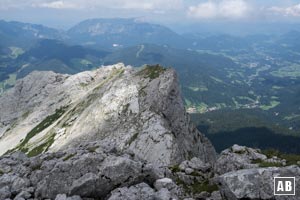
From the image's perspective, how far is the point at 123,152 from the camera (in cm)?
4353

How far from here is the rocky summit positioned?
33.9 m

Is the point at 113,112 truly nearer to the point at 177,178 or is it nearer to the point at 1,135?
the point at 177,178

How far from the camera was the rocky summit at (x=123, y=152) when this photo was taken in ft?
111

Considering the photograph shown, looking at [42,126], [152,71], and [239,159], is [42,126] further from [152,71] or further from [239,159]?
[239,159]

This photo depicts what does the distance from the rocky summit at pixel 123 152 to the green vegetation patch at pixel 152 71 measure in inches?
17.6

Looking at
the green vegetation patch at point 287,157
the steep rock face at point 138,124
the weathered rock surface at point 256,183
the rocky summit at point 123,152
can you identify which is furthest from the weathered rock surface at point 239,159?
the steep rock face at point 138,124

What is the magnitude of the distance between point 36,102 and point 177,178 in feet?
542

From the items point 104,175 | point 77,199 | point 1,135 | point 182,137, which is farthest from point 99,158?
point 1,135
